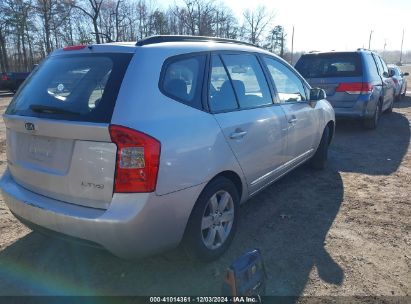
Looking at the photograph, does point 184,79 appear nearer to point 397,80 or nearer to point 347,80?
point 347,80

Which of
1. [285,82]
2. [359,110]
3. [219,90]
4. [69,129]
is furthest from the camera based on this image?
[359,110]

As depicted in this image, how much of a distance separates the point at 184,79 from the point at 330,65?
245 inches

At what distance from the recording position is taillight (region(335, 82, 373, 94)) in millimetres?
7891

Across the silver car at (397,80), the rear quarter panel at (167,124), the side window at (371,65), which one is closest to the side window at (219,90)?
the rear quarter panel at (167,124)

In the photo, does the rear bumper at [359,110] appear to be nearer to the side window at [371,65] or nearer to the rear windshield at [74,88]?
the side window at [371,65]

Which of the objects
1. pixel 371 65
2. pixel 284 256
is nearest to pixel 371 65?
pixel 371 65

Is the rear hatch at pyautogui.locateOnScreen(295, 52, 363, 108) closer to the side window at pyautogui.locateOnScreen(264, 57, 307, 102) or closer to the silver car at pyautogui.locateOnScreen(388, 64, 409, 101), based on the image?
the side window at pyautogui.locateOnScreen(264, 57, 307, 102)

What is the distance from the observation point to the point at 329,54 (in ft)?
27.0

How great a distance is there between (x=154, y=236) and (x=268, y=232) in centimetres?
156

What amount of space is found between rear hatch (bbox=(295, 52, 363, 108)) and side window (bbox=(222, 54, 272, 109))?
464 cm

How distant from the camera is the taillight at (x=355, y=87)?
25.9 feet

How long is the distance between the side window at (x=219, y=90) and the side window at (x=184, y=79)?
14 centimetres

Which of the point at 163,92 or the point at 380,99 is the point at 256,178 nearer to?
the point at 163,92

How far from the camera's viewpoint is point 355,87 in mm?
7922
